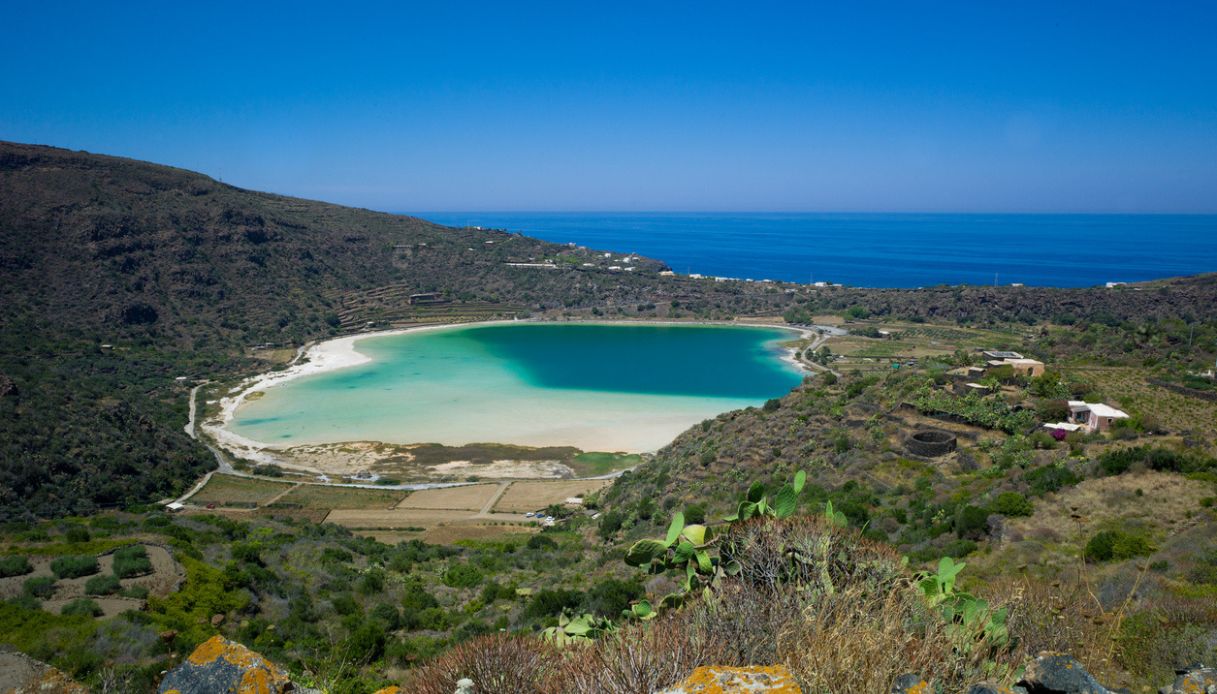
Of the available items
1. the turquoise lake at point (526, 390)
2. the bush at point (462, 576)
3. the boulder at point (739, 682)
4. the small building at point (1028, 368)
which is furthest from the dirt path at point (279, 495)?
the small building at point (1028, 368)

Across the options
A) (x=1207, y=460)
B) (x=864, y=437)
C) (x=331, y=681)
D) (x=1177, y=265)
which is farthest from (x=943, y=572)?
(x=1177, y=265)

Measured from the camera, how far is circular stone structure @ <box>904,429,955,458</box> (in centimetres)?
1994

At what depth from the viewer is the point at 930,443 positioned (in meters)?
20.1

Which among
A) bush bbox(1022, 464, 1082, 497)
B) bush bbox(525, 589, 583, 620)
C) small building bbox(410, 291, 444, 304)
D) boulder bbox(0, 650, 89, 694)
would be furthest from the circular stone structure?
small building bbox(410, 291, 444, 304)

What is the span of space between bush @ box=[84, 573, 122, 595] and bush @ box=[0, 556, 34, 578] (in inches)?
63.1

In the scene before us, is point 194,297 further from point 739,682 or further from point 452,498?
point 739,682

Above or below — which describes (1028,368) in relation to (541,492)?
above

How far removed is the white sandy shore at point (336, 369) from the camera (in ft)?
120

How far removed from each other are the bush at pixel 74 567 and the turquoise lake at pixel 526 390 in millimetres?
25089

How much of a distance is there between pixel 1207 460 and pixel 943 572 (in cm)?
1424

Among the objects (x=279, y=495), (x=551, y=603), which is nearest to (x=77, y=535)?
(x=551, y=603)

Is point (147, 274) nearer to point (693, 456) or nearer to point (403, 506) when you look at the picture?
point (403, 506)

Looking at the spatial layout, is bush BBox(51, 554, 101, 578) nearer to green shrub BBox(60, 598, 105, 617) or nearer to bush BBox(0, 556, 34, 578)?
bush BBox(0, 556, 34, 578)

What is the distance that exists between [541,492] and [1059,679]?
2677 cm
